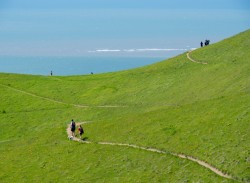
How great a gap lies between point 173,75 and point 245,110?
5152 cm

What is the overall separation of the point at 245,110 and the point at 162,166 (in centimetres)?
1213

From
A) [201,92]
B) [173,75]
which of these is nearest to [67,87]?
[173,75]

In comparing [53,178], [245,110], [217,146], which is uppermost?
[245,110]

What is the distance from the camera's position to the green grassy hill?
49500mm

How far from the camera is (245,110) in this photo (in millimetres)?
54188

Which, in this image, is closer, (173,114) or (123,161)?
(123,161)

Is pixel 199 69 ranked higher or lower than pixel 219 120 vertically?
higher

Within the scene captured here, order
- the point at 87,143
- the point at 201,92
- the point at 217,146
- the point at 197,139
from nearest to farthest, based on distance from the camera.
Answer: the point at 217,146 < the point at 197,139 < the point at 87,143 < the point at 201,92

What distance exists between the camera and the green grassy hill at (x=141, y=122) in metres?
49.5

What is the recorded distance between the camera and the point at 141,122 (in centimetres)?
6631

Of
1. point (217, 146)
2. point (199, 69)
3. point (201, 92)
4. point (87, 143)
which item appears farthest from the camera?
point (199, 69)

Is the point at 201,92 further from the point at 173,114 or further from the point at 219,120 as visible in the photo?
the point at 219,120

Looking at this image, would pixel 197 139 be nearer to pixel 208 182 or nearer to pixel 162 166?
pixel 162 166

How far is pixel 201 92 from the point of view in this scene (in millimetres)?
84625
